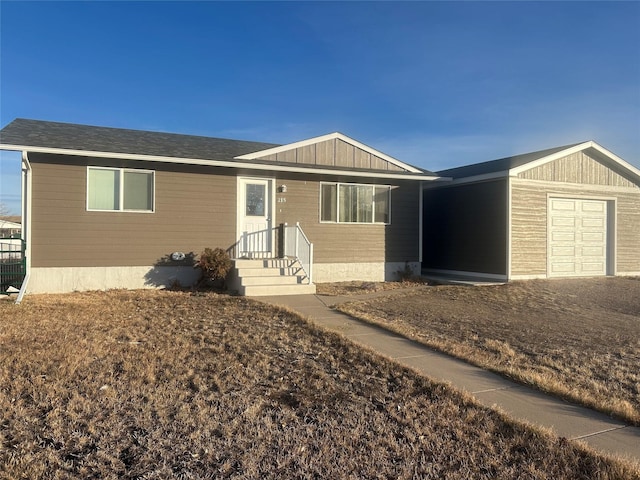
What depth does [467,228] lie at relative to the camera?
14.3m

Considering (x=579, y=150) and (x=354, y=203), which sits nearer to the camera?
(x=354, y=203)

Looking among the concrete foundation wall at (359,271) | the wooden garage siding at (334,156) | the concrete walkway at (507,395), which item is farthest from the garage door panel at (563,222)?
the concrete walkway at (507,395)

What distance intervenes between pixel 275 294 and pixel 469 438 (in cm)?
735

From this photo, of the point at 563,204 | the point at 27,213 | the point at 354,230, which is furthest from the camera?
the point at 563,204

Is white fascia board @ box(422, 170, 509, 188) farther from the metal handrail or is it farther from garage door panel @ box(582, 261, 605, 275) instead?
the metal handrail

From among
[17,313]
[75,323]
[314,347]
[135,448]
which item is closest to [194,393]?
[135,448]

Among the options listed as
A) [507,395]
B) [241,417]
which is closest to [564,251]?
[507,395]

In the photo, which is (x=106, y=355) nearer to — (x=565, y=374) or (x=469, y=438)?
(x=469, y=438)

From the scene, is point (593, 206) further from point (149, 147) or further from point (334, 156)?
point (149, 147)

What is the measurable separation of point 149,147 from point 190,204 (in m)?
1.63

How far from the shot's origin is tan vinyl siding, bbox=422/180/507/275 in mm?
13195

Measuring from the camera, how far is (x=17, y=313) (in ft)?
25.6

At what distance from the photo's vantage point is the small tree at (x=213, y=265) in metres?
10.7

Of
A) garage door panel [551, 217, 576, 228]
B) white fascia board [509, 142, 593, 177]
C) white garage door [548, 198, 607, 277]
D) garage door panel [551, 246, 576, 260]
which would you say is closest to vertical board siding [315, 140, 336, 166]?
white fascia board [509, 142, 593, 177]
